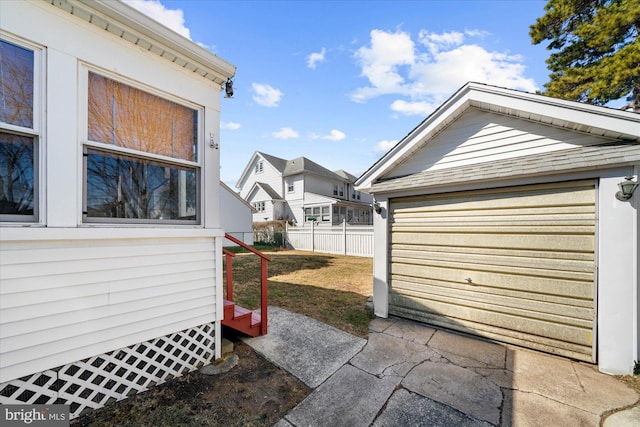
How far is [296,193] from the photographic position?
21109mm

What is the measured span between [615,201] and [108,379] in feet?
19.9

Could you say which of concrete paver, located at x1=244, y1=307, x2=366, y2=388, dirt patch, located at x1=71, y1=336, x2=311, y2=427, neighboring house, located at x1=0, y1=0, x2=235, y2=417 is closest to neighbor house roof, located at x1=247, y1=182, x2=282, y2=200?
concrete paver, located at x1=244, y1=307, x2=366, y2=388

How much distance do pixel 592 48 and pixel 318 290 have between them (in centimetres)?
1280

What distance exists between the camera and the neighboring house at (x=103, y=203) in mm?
2086

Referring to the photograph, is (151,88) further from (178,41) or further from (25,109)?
(25,109)

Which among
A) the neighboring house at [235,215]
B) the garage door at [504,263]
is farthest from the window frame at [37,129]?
the neighboring house at [235,215]

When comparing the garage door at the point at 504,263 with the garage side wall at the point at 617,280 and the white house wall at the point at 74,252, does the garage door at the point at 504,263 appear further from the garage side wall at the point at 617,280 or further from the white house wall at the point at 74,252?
the white house wall at the point at 74,252

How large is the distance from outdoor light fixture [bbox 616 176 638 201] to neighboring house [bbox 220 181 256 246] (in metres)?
16.3

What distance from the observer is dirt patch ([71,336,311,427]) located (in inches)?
90.1

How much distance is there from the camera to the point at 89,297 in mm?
2355

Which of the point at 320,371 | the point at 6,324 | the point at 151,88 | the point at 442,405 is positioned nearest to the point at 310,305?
the point at 320,371

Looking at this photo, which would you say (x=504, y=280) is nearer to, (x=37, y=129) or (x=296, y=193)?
(x=37, y=129)

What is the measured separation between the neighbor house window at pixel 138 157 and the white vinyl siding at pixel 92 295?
15.7 inches

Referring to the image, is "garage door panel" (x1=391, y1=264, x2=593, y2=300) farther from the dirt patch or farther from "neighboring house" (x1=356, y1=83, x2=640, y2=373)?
the dirt patch
